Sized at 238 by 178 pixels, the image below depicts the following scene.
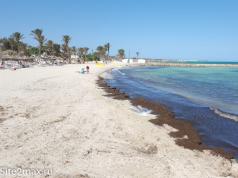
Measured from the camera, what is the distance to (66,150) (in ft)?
24.7

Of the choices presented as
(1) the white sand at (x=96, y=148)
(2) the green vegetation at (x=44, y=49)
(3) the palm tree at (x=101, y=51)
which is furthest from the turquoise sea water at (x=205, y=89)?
(3) the palm tree at (x=101, y=51)

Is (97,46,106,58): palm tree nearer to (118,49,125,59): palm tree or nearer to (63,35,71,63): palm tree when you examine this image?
(118,49,125,59): palm tree

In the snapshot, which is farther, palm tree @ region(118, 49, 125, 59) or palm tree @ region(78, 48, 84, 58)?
palm tree @ region(118, 49, 125, 59)

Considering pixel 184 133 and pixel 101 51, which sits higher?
pixel 101 51

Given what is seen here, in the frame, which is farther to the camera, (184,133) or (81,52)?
(81,52)

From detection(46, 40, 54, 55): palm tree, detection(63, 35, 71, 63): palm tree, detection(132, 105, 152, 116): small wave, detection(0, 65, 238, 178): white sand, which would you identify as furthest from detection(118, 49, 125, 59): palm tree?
detection(0, 65, 238, 178): white sand

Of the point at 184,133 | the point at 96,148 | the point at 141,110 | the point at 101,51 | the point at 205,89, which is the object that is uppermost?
the point at 101,51

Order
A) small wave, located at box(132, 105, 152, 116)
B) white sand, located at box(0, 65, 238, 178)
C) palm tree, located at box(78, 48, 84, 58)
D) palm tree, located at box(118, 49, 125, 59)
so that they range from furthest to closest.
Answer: palm tree, located at box(118, 49, 125, 59)
palm tree, located at box(78, 48, 84, 58)
small wave, located at box(132, 105, 152, 116)
white sand, located at box(0, 65, 238, 178)

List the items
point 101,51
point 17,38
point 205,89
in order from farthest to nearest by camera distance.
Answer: point 101,51 < point 17,38 < point 205,89

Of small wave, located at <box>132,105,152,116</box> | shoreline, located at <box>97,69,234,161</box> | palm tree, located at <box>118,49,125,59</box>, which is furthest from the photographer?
palm tree, located at <box>118,49,125,59</box>

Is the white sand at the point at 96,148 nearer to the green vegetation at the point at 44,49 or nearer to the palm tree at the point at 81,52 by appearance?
the green vegetation at the point at 44,49

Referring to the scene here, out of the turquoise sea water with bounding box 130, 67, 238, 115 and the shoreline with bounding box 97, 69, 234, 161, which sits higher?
the shoreline with bounding box 97, 69, 234, 161

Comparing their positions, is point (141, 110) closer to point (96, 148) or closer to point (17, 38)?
point (96, 148)

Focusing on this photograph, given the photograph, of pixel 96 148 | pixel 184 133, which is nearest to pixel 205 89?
pixel 184 133
